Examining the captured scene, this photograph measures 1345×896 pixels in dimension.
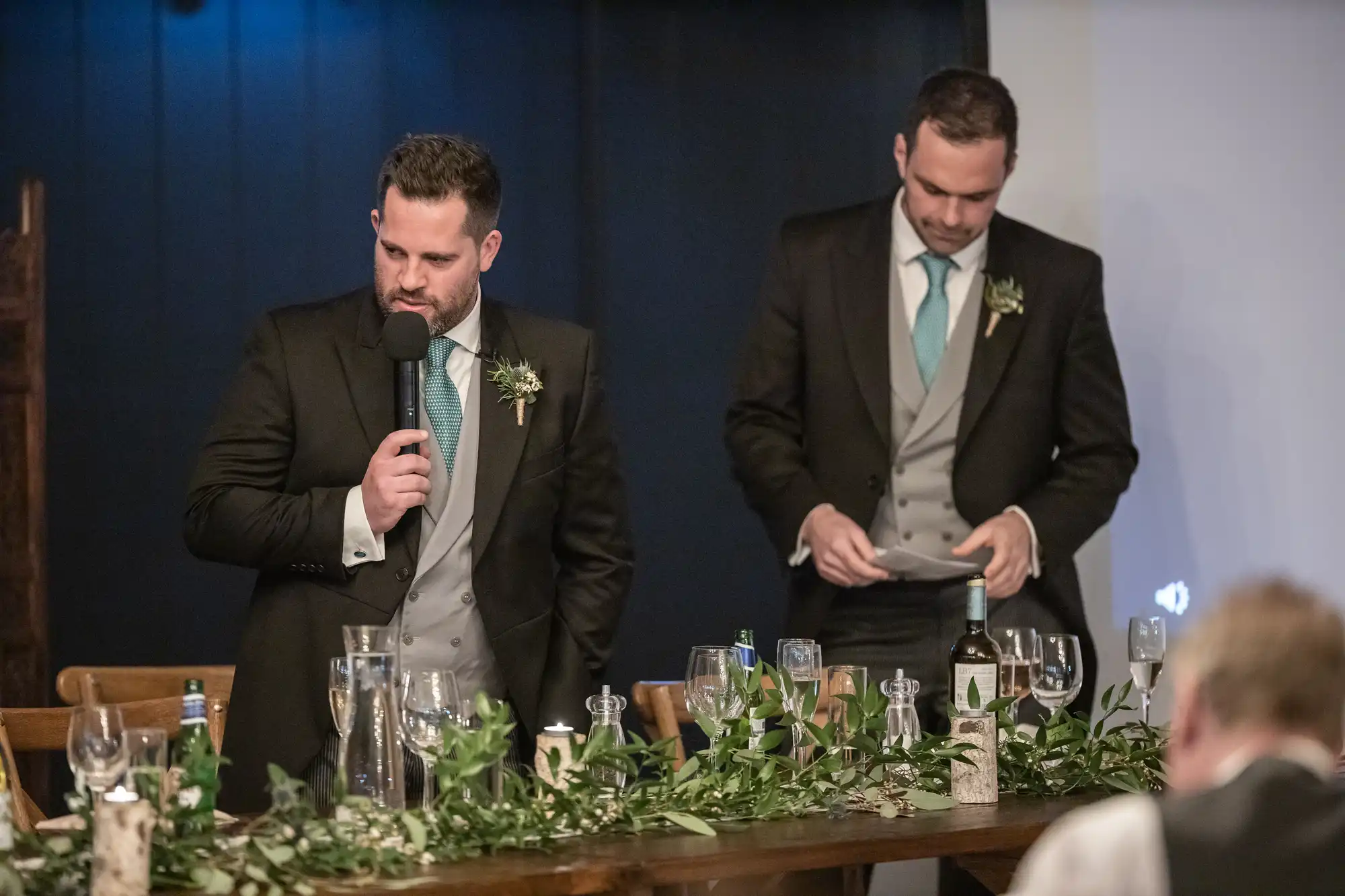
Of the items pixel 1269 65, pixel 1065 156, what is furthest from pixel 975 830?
pixel 1269 65

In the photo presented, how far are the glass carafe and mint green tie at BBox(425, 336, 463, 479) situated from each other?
0.93 meters

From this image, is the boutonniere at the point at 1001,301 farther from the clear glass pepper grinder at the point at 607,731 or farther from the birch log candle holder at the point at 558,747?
the birch log candle holder at the point at 558,747

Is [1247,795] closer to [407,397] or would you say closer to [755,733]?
[755,733]

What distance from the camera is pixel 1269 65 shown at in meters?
4.62

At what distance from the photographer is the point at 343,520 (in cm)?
291

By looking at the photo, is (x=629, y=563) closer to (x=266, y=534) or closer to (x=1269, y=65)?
(x=266, y=534)

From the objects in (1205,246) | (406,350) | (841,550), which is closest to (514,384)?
(406,350)

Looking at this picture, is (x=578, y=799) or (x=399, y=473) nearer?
(x=578, y=799)

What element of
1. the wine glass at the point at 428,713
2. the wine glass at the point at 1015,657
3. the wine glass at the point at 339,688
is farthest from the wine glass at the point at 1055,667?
the wine glass at the point at 339,688

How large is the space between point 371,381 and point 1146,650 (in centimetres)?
142

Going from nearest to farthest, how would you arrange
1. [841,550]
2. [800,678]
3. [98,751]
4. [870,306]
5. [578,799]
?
[98,751] < [578,799] < [800,678] < [841,550] < [870,306]

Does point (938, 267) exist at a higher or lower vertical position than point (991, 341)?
higher

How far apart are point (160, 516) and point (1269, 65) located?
3279mm

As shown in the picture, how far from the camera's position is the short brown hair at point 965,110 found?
12.0 feet
